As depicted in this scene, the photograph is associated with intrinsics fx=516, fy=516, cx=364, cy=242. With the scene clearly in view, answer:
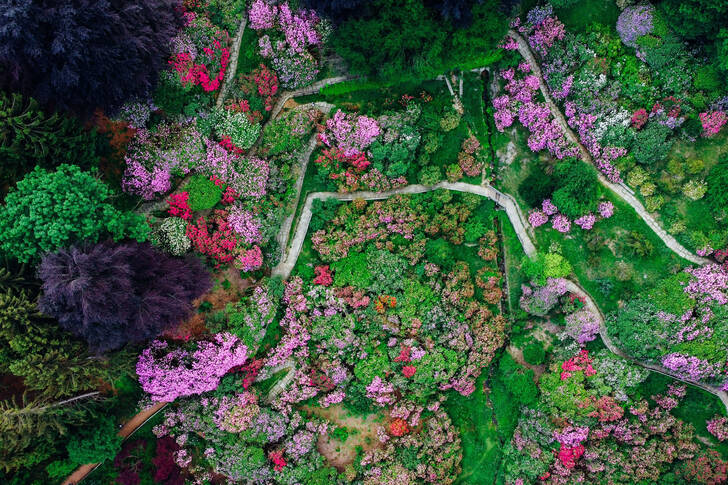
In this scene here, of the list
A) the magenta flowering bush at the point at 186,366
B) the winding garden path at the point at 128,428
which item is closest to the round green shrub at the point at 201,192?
the magenta flowering bush at the point at 186,366

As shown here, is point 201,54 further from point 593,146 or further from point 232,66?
point 593,146

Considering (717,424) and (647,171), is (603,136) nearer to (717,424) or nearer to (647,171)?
(647,171)

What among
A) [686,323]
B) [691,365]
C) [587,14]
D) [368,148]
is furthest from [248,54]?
[691,365]

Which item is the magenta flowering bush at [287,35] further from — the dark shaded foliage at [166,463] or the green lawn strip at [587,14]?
the dark shaded foliage at [166,463]

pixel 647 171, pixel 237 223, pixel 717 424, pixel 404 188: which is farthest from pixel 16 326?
pixel 717 424

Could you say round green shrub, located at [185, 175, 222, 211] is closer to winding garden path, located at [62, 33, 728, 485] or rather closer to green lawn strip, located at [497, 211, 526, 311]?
winding garden path, located at [62, 33, 728, 485]

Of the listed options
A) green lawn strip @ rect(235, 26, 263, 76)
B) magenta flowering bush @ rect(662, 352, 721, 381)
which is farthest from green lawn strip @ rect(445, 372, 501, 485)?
green lawn strip @ rect(235, 26, 263, 76)
